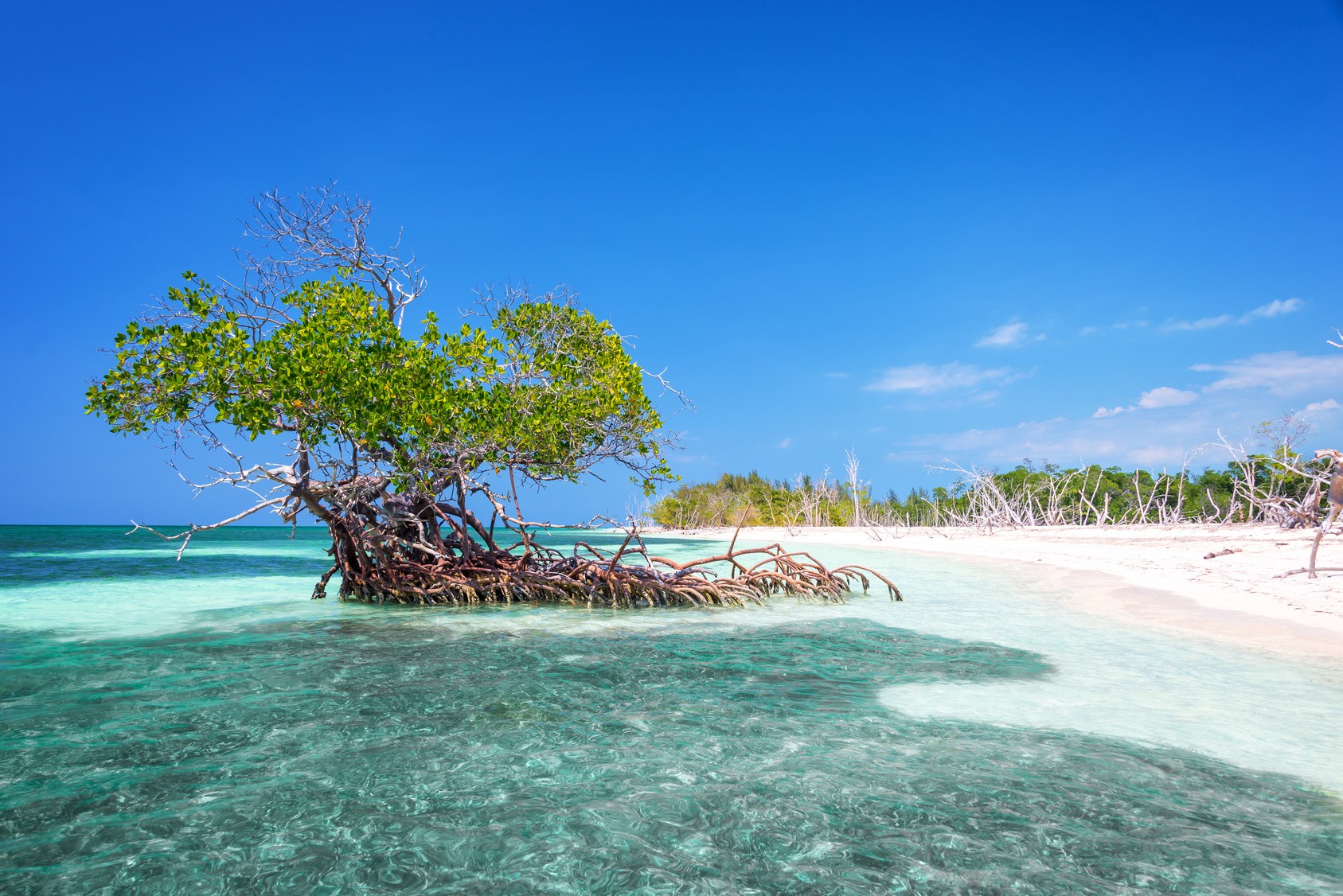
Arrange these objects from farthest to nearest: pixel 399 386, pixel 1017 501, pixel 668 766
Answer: pixel 1017 501
pixel 399 386
pixel 668 766

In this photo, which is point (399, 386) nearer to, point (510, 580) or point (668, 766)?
point (510, 580)

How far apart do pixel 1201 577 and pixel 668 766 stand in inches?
486

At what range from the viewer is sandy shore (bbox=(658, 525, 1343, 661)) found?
7.96m

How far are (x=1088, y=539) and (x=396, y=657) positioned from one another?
23.7 m

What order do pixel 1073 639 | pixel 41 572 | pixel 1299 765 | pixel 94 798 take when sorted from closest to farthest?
pixel 94 798
pixel 1299 765
pixel 1073 639
pixel 41 572

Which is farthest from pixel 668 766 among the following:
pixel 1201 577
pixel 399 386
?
pixel 1201 577

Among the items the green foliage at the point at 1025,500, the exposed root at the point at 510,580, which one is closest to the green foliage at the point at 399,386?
the exposed root at the point at 510,580

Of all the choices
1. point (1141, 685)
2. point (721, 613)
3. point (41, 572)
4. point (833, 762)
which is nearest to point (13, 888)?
point (833, 762)

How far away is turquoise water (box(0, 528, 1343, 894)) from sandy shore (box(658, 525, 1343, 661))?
1424mm

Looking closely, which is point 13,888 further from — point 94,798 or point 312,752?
point 312,752

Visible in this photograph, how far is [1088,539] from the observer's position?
2386cm

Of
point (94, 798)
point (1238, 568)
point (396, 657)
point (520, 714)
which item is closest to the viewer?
point (94, 798)

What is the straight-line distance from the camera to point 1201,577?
484 inches

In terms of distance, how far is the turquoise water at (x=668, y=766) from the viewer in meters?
2.84
